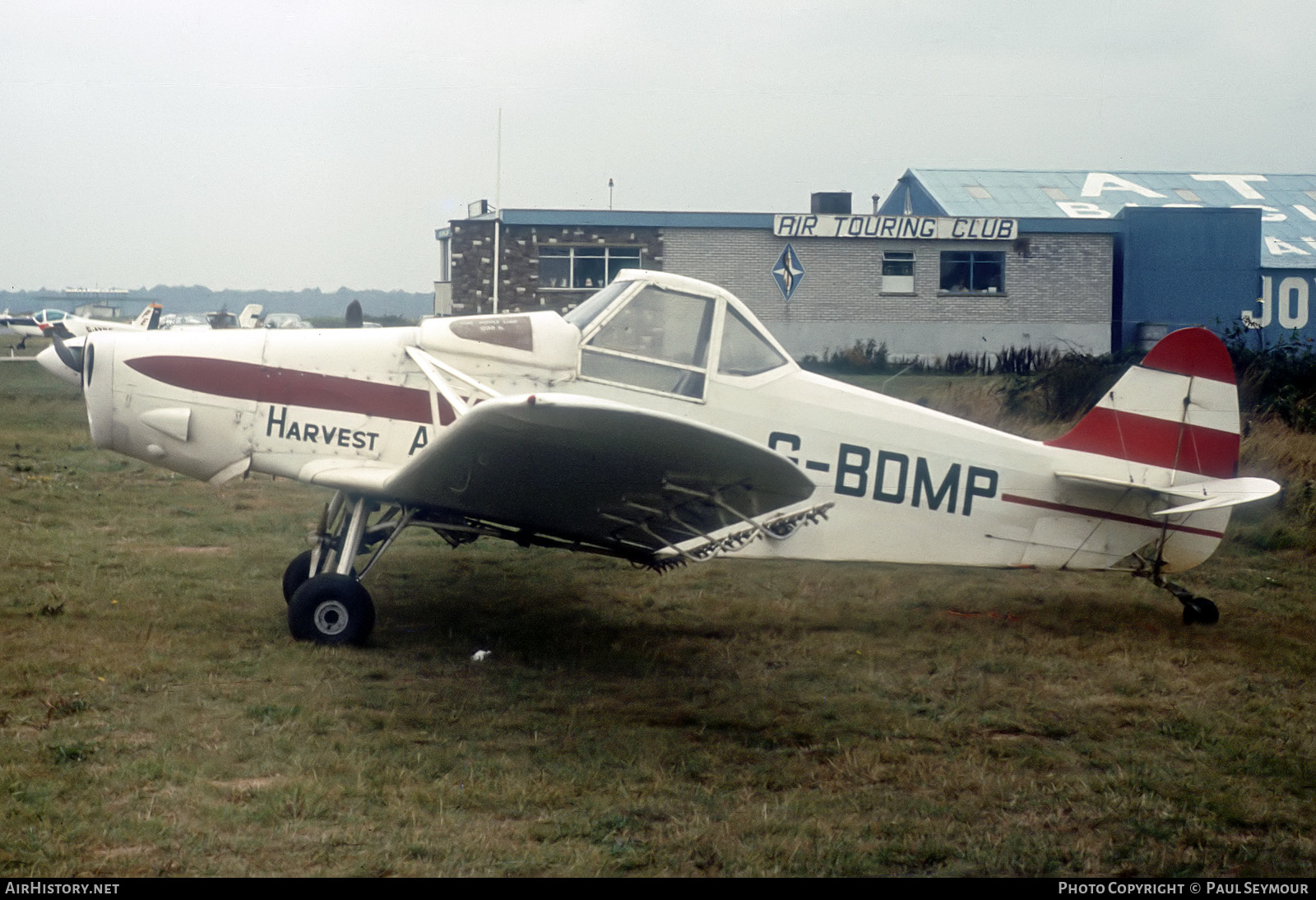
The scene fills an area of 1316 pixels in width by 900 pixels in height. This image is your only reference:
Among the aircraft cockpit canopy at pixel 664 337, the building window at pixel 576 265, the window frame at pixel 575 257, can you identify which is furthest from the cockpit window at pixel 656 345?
the building window at pixel 576 265

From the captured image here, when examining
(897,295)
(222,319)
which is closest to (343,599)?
(897,295)

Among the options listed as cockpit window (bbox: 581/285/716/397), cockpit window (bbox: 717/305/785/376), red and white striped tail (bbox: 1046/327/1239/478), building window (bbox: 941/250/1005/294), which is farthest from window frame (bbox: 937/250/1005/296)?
cockpit window (bbox: 581/285/716/397)

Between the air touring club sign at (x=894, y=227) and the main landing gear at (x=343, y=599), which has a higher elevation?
the air touring club sign at (x=894, y=227)

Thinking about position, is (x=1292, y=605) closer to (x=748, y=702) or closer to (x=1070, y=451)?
(x=1070, y=451)

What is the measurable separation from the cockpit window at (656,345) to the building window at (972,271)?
2247 centimetres

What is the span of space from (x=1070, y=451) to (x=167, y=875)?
5565mm

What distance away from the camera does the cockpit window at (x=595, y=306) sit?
609 centimetres

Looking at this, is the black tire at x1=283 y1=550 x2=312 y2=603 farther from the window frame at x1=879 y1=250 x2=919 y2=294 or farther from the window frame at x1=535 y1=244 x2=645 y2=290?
the window frame at x1=879 y1=250 x2=919 y2=294

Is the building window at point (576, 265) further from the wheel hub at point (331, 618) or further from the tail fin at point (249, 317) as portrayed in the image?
the wheel hub at point (331, 618)

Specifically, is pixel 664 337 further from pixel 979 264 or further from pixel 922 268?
pixel 979 264

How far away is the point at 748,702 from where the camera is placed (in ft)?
17.2

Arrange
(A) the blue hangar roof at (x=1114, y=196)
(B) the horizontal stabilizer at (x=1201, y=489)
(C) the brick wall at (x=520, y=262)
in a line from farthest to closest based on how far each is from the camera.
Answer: (A) the blue hangar roof at (x=1114, y=196)
(C) the brick wall at (x=520, y=262)
(B) the horizontal stabilizer at (x=1201, y=489)

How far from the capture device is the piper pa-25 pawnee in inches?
218

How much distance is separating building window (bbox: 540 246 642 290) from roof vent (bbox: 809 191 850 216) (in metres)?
6.32
